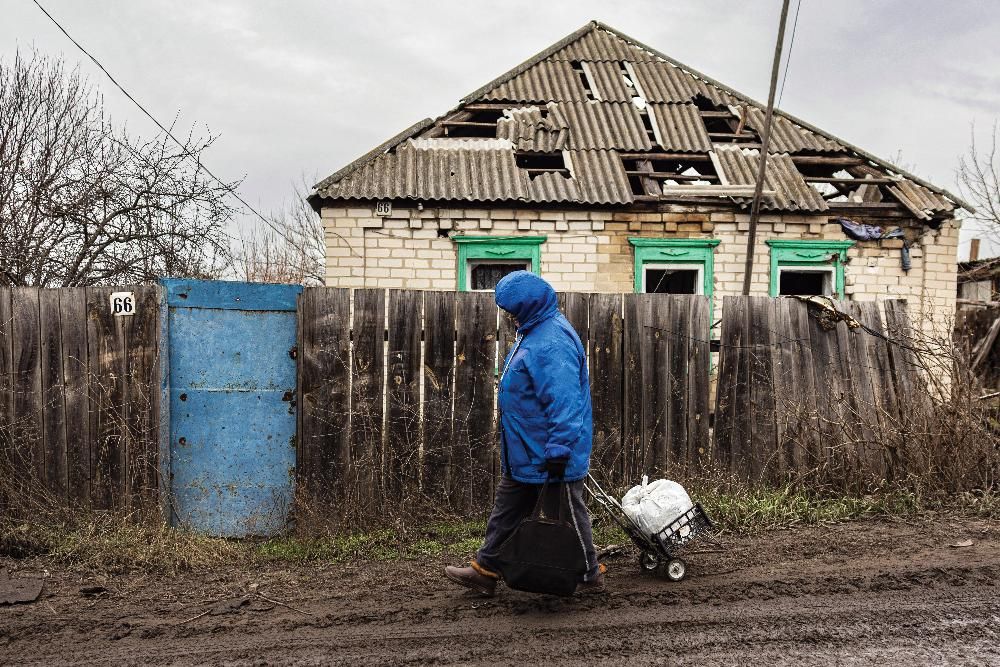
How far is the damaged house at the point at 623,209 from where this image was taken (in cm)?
938

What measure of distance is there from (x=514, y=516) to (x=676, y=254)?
668 cm

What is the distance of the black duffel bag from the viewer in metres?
3.46

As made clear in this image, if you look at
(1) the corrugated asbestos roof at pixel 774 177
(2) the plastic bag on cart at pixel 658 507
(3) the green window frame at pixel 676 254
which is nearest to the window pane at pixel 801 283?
(1) the corrugated asbestos roof at pixel 774 177

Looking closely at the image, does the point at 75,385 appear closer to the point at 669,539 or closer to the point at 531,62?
the point at 669,539

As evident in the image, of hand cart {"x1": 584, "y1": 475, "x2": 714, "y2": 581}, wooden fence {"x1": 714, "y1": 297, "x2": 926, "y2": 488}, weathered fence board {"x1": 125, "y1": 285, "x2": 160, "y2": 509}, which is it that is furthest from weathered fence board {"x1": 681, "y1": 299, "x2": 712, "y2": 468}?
weathered fence board {"x1": 125, "y1": 285, "x2": 160, "y2": 509}

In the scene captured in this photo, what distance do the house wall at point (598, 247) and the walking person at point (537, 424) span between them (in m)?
5.75

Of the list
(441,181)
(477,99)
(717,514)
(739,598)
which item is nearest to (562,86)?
(477,99)

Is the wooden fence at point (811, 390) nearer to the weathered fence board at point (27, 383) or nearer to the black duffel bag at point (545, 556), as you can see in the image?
the black duffel bag at point (545, 556)

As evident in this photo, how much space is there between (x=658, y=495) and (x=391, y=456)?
79.6 inches

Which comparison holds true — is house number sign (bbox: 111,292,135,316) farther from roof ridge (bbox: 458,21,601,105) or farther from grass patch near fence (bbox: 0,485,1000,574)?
roof ridge (bbox: 458,21,601,105)

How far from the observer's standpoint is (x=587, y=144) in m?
10.2

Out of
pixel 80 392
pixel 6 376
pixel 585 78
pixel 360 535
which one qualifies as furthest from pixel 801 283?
pixel 6 376

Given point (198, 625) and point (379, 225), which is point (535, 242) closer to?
point (379, 225)

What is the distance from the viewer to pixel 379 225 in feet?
30.6
